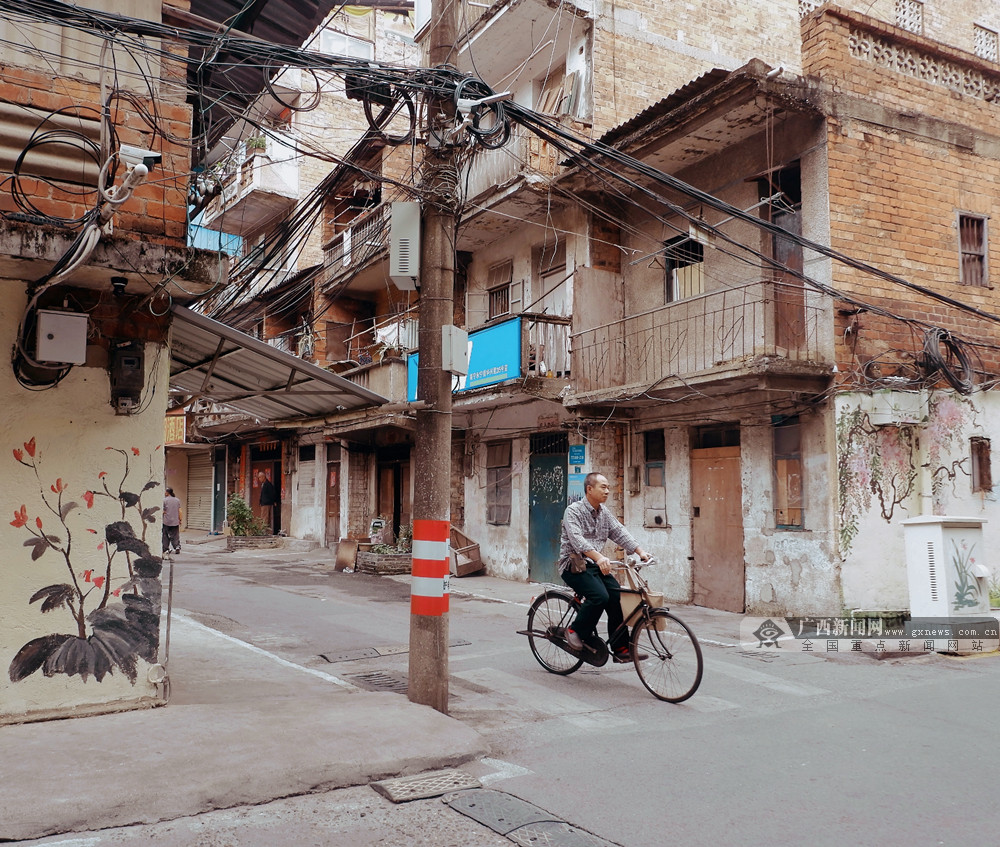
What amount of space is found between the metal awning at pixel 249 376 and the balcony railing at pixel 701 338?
527cm

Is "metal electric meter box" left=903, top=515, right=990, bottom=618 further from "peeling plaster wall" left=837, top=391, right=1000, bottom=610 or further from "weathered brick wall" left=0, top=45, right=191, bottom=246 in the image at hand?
"weathered brick wall" left=0, top=45, right=191, bottom=246

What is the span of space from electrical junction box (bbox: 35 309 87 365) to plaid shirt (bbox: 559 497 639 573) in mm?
3883

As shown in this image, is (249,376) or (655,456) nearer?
(249,376)

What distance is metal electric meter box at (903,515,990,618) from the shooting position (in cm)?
927

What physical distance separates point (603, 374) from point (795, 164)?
171 inches

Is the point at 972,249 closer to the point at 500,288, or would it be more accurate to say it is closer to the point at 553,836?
the point at 500,288

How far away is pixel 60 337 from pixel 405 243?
248 cm

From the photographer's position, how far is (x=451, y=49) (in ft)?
21.9

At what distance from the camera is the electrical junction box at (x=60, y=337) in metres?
5.35

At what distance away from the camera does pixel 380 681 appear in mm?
7512

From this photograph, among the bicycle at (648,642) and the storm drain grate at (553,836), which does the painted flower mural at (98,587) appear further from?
the bicycle at (648,642)

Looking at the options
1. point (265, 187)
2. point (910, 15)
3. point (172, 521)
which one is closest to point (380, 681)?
point (172, 521)

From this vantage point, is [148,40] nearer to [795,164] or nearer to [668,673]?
[668,673]

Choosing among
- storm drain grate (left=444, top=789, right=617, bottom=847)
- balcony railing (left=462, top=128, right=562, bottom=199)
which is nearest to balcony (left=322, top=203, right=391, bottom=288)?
balcony railing (left=462, top=128, right=562, bottom=199)
